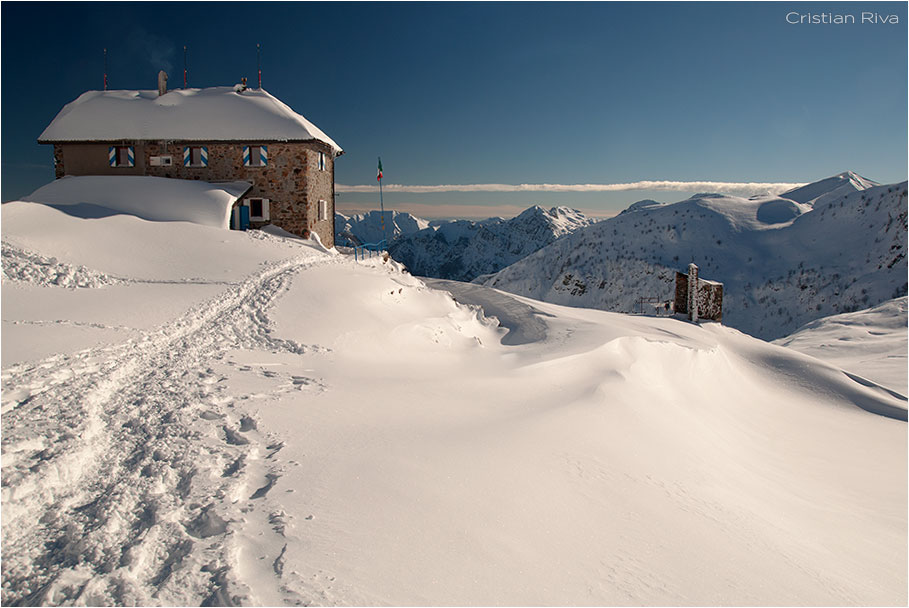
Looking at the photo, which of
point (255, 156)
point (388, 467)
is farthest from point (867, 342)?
point (255, 156)

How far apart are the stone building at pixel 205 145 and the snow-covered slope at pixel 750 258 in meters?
27.1

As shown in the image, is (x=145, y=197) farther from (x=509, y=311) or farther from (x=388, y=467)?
(x=388, y=467)

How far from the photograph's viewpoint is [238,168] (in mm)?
23859

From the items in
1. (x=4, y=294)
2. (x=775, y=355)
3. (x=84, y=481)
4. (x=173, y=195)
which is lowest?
(x=775, y=355)

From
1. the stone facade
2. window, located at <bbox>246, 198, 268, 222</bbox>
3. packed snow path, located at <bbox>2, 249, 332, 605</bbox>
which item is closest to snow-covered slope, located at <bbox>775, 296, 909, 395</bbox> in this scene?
packed snow path, located at <bbox>2, 249, 332, 605</bbox>

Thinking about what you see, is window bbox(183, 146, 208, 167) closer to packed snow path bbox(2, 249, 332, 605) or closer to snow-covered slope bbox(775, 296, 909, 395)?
packed snow path bbox(2, 249, 332, 605)

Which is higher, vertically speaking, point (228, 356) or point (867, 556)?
point (228, 356)

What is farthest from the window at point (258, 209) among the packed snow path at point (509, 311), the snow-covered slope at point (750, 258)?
the snow-covered slope at point (750, 258)

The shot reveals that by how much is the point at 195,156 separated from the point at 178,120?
1915 millimetres

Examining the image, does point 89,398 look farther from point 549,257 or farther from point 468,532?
point 549,257

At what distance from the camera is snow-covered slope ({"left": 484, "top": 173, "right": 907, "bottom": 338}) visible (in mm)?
32531

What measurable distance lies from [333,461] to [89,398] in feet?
10.9

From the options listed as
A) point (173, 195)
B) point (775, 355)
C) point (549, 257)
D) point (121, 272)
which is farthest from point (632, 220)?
point (121, 272)

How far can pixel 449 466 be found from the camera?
17.1ft
